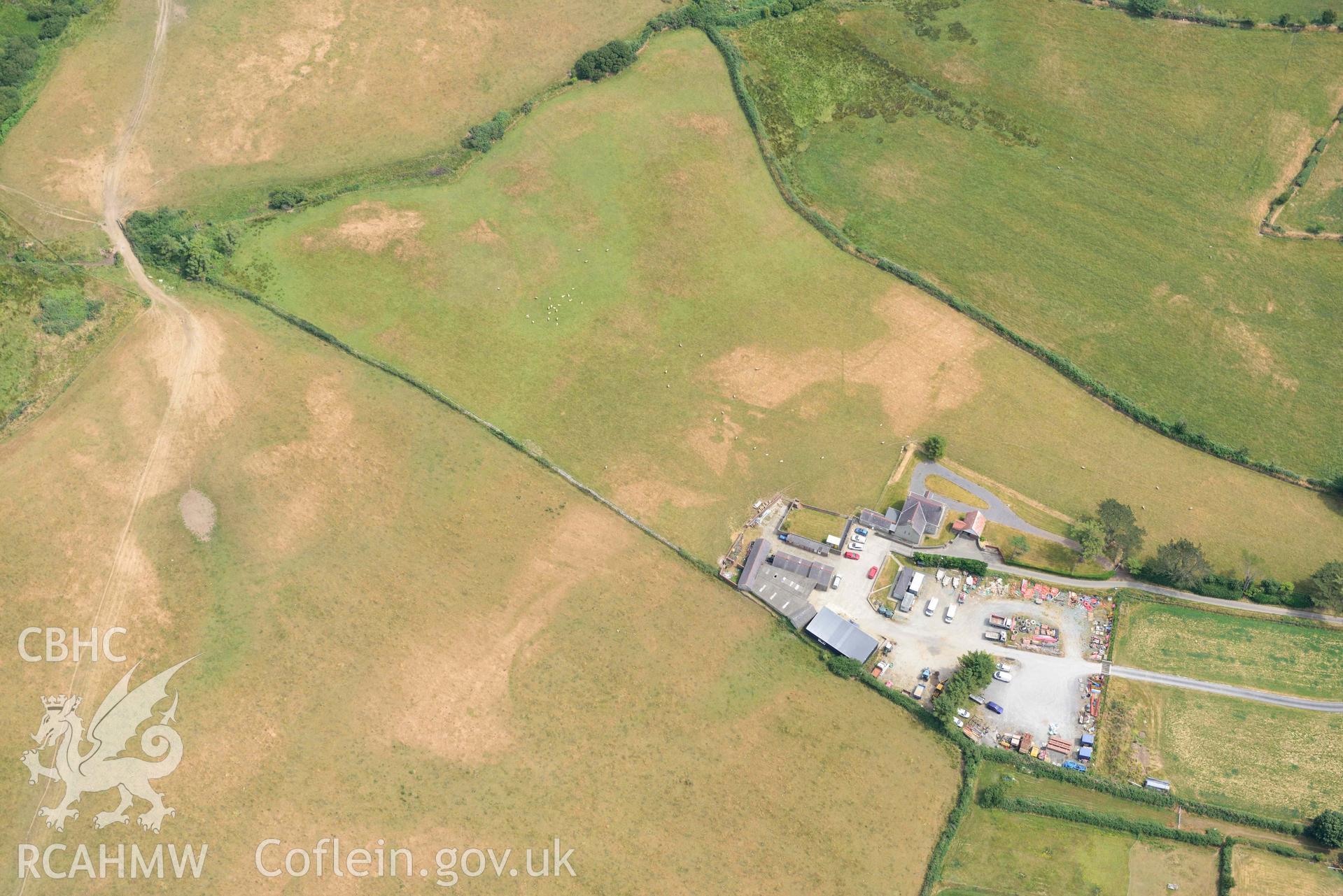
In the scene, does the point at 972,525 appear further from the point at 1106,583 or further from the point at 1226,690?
the point at 1226,690

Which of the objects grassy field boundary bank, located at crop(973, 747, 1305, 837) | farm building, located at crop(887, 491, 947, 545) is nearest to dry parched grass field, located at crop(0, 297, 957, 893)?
grassy field boundary bank, located at crop(973, 747, 1305, 837)

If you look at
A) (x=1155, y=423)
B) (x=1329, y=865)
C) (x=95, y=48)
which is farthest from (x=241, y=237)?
(x=1329, y=865)

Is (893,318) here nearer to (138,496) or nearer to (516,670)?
(516,670)

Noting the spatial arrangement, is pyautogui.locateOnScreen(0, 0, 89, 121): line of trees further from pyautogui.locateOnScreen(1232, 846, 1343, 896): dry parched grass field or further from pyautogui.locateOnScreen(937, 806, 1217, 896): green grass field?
pyautogui.locateOnScreen(1232, 846, 1343, 896): dry parched grass field

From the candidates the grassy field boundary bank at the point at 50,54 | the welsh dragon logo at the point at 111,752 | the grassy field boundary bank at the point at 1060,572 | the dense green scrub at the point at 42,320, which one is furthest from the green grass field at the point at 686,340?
the welsh dragon logo at the point at 111,752
